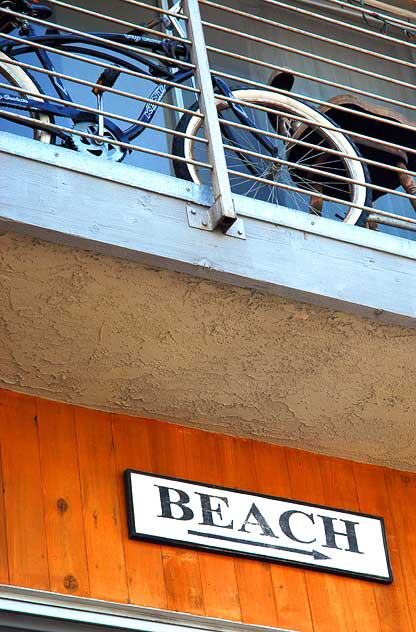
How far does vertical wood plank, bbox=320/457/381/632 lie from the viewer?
4957 millimetres

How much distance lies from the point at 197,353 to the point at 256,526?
2.41 feet

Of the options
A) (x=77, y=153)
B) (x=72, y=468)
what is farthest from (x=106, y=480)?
(x=77, y=153)

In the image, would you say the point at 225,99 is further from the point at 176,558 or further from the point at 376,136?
the point at 376,136

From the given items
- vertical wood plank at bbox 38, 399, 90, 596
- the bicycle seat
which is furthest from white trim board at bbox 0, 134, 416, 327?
the bicycle seat

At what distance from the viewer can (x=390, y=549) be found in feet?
17.1

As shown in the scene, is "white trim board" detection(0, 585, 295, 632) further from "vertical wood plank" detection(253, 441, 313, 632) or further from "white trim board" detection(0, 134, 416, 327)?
"white trim board" detection(0, 134, 416, 327)

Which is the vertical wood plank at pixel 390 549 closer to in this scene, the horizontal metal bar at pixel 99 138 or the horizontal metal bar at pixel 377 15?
the horizontal metal bar at pixel 99 138

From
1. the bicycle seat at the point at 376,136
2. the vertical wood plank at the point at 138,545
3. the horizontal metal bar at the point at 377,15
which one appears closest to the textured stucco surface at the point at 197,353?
the vertical wood plank at the point at 138,545

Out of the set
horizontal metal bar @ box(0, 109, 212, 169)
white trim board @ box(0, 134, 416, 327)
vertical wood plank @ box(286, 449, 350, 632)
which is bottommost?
vertical wood plank @ box(286, 449, 350, 632)

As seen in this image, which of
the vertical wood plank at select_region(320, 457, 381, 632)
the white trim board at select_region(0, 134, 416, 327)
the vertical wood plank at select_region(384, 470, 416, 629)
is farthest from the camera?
the vertical wood plank at select_region(384, 470, 416, 629)

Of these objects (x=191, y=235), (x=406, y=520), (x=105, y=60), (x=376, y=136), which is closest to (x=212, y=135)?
(x=191, y=235)

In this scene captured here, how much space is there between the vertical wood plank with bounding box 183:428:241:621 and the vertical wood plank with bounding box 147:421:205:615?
0.09 feet

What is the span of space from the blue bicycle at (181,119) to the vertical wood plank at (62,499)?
1.05 m

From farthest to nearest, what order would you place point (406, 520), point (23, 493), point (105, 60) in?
point (105, 60) < point (406, 520) < point (23, 493)
